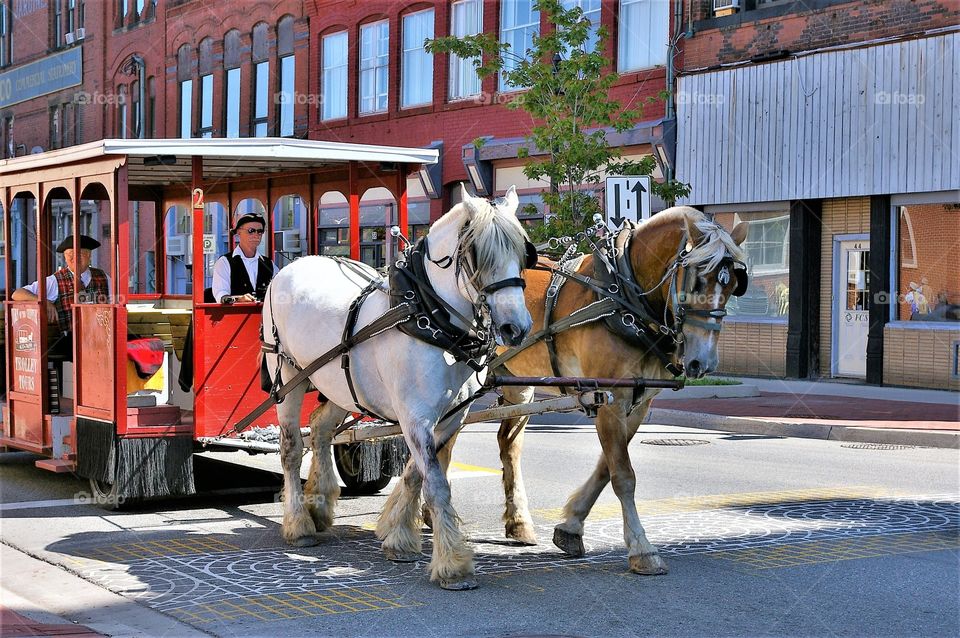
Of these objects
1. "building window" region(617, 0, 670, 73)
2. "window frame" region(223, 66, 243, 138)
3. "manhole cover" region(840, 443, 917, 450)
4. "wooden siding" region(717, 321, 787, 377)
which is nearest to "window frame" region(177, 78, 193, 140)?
"window frame" region(223, 66, 243, 138)

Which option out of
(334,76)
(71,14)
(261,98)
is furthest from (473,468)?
(71,14)

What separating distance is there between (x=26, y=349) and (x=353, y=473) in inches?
127

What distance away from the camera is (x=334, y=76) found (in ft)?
99.8

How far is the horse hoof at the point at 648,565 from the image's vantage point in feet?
22.0

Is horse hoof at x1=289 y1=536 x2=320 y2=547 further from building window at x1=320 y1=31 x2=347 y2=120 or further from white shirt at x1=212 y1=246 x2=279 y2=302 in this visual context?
building window at x1=320 y1=31 x2=347 y2=120

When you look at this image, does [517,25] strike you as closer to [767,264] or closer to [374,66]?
[374,66]

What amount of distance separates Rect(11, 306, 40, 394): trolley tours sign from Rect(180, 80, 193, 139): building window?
26.4m

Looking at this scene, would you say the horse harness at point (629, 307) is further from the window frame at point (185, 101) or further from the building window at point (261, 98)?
the window frame at point (185, 101)

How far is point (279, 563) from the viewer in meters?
7.19

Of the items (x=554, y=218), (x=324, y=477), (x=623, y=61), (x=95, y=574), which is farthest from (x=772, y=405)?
(x=95, y=574)

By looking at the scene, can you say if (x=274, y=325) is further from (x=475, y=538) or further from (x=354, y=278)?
(x=475, y=538)

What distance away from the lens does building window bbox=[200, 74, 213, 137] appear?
35.1 meters

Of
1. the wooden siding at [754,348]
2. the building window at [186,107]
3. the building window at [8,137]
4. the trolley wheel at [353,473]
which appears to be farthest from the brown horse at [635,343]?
the building window at [8,137]

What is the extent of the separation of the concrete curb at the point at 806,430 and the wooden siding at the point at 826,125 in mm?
6038
